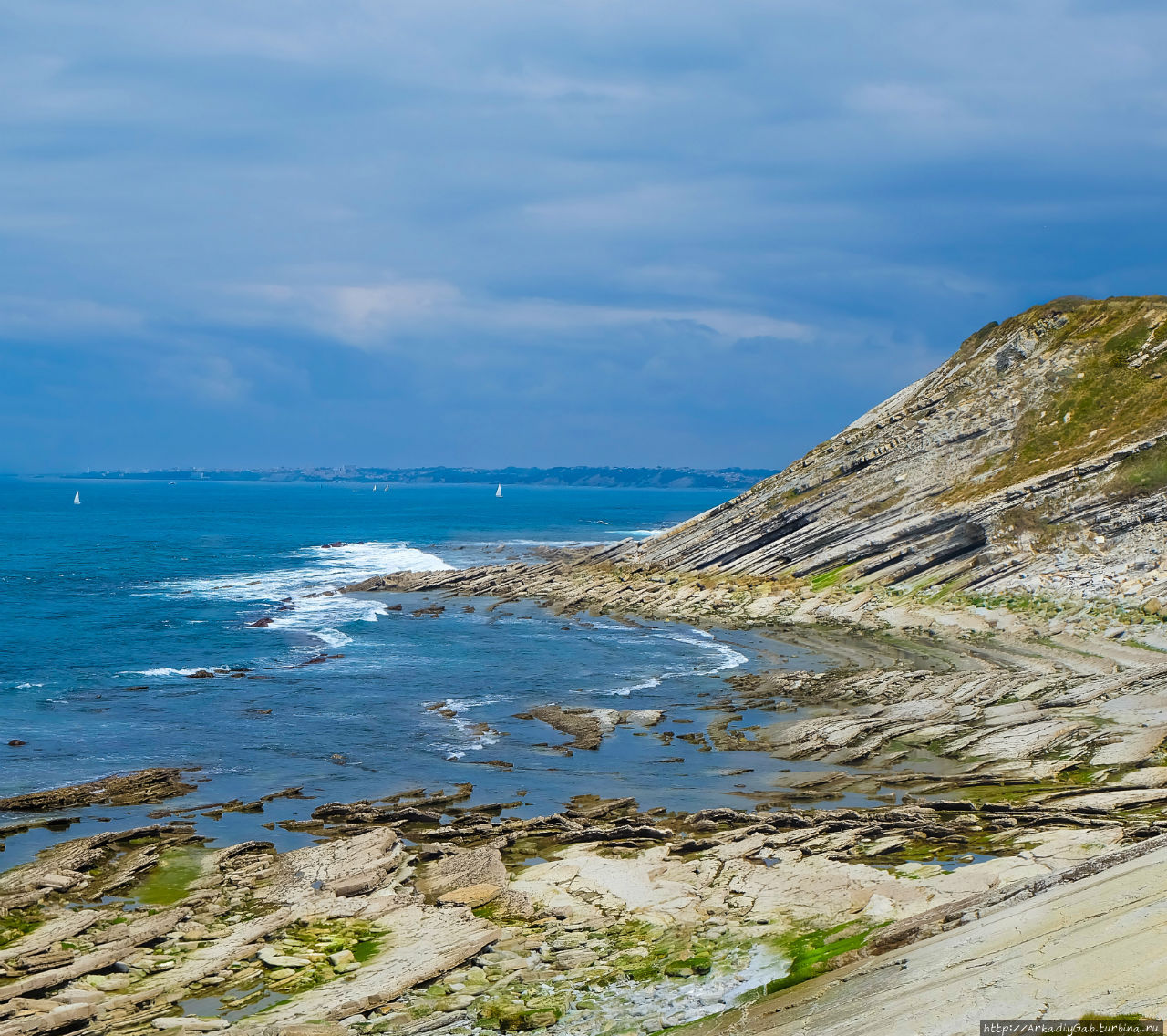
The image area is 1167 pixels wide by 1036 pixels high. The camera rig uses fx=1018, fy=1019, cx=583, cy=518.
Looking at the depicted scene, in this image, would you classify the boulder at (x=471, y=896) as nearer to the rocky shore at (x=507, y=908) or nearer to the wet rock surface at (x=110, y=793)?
the rocky shore at (x=507, y=908)

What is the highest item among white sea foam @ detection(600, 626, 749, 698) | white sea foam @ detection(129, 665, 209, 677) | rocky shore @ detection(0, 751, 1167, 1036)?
white sea foam @ detection(129, 665, 209, 677)

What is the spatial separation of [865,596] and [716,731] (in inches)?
1116

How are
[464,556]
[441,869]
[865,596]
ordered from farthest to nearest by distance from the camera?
1. [464,556]
2. [865,596]
3. [441,869]

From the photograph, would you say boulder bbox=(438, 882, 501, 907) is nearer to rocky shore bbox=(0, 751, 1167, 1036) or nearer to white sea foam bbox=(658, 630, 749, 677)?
rocky shore bbox=(0, 751, 1167, 1036)

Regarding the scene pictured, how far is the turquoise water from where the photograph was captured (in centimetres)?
3353

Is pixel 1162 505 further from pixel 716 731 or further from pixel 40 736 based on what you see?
pixel 40 736

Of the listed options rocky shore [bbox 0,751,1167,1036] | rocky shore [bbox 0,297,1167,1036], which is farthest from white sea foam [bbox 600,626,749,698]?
rocky shore [bbox 0,751,1167,1036]

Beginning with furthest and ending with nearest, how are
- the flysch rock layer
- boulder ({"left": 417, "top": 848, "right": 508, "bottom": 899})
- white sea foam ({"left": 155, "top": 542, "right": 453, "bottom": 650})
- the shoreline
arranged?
white sea foam ({"left": 155, "top": 542, "right": 453, "bottom": 650})
boulder ({"left": 417, "top": 848, "right": 508, "bottom": 899})
the shoreline
the flysch rock layer

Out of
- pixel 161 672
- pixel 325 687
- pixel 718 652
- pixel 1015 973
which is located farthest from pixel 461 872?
pixel 718 652

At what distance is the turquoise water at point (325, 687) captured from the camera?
33.5m

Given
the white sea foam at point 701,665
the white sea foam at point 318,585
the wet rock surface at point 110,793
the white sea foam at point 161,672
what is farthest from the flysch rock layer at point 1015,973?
the white sea foam at point 318,585

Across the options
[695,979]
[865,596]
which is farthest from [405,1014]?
[865,596]

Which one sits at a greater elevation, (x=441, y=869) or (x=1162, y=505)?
(x=1162, y=505)

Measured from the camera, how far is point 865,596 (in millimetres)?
63750
